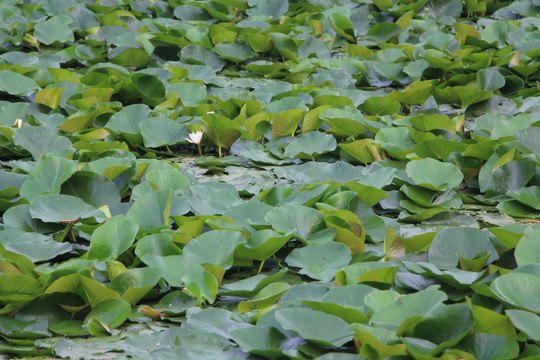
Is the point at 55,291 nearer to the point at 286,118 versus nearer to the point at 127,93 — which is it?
the point at 286,118

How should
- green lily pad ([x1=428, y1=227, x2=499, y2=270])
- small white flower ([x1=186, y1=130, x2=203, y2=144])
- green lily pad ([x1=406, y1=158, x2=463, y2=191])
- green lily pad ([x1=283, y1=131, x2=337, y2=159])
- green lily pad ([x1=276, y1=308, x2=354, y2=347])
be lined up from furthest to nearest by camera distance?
small white flower ([x1=186, y1=130, x2=203, y2=144]) → green lily pad ([x1=283, y1=131, x2=337, y2=159]) → green lily pad ([x1=406, y1=158, x2=463, y2=191]) → green lily pad ([x1=428, y1=227, x2=499, y2=270]) → green lily pad ([x1=276, y1=308, x2=354, y2=347])

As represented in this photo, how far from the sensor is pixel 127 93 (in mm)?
3148

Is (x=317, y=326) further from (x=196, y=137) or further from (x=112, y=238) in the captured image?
(x=196, y=137)

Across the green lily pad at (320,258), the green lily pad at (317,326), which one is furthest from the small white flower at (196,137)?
the green lily pad at (317,326)

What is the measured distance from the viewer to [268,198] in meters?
2.11

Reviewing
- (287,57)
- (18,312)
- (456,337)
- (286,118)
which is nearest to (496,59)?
(287,57)

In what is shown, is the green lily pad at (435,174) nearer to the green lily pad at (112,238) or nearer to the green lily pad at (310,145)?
the green lily pad at (310,145)

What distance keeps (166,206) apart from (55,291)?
445 mm

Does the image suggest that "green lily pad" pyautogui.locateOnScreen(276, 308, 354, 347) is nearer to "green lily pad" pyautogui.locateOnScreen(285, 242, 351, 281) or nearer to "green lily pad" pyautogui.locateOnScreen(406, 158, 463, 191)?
"green lily pad" pyautogui.locateOnScreen(285, 242, 351, 281)

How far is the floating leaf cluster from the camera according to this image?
4.55ft

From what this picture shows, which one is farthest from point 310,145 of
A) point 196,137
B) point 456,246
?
point 456,246

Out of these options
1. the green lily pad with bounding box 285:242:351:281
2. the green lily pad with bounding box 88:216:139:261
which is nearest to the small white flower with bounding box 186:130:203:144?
the green lily pad with bounding box 88:216:139:261

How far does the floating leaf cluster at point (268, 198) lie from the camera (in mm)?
1388

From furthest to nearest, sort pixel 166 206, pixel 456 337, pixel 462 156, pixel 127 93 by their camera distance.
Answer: pixel 127 93 → pixel 462 156 → pixel 166 206 → pixel 456 337
